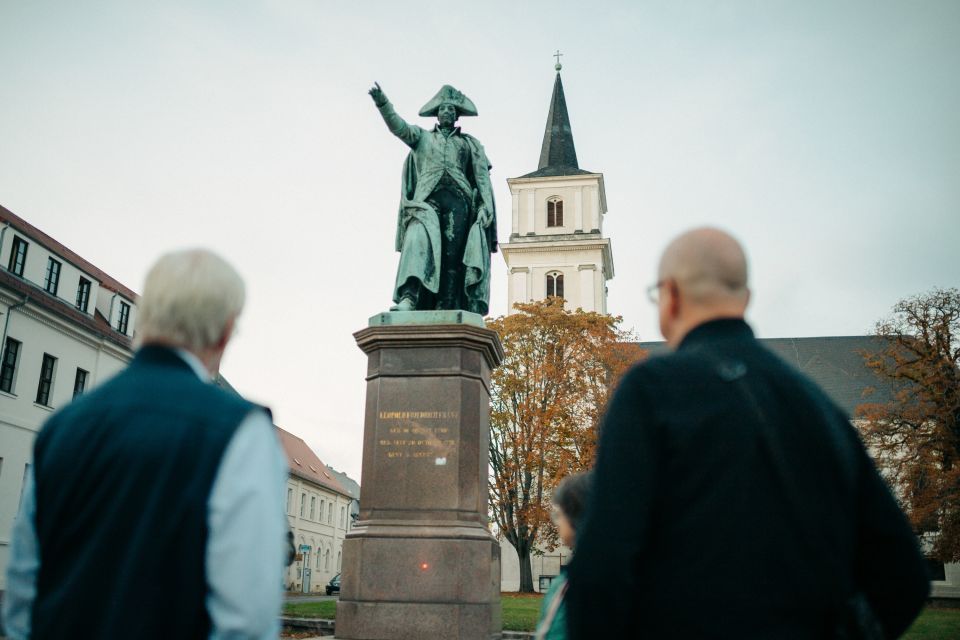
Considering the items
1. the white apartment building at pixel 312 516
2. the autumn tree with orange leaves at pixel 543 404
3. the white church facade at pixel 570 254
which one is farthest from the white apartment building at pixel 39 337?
the white church facade at pixel 570 254

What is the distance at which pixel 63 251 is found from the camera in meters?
32.2

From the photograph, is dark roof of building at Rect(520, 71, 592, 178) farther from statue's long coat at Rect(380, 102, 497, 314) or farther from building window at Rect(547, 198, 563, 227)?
statue's long coat at Rect(380, 102, 497, 314)

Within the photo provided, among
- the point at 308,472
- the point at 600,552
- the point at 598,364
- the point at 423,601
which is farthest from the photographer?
the point at 308,472

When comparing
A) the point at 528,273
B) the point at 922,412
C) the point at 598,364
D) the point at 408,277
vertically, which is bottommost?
the point at 408,277

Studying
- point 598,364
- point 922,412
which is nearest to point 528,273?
point 598,364

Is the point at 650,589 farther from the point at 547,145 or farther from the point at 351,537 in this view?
the point at 547,145

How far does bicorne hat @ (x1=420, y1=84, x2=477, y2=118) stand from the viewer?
9.77 metres

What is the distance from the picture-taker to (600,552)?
5.98ft

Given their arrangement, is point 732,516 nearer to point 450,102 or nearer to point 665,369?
point 665,369

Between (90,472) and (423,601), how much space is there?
18.7ft

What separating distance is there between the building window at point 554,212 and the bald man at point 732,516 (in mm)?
53434

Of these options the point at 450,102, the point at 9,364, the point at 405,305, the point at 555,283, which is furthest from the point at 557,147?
the point at 405,305

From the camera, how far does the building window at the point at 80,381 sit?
98.8ft

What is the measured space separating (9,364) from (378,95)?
888 inches
